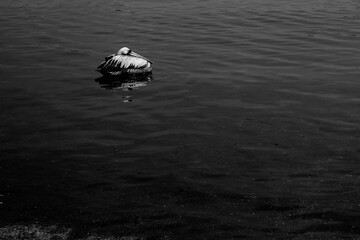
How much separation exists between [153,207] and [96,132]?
362 centimetres

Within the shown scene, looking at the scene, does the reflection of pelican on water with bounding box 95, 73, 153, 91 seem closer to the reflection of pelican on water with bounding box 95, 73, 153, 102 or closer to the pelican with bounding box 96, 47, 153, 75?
the reflection of pelican on water with bounding box 95, 73, 153, 102

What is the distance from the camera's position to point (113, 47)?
18.8 meters

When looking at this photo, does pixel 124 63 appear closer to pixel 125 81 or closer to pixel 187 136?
pixel 125 81

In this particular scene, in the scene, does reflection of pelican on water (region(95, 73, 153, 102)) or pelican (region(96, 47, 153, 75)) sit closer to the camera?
reflection of pelican on water (region(95, 73, 153, 102))

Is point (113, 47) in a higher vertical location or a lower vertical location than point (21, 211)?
higher

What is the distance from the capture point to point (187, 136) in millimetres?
10523

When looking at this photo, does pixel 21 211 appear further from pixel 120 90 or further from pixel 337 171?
pixel 120 90

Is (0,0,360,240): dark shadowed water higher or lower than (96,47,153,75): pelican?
lower

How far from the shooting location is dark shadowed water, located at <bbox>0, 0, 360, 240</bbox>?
24.3 feet

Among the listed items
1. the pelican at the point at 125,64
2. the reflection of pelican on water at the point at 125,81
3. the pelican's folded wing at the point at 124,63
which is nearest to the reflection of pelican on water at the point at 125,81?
the reflection of pelican on water at the point at 125,81

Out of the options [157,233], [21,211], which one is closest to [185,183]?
[157,233]

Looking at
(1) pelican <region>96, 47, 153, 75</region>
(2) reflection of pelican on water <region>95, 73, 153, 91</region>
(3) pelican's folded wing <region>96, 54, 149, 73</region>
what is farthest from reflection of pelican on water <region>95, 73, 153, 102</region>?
(3) pelican's folded wing <region>96, 54, 149, 73</region>

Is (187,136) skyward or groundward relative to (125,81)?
groundward

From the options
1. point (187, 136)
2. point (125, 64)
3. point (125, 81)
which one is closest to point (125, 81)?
point (125, 81)
